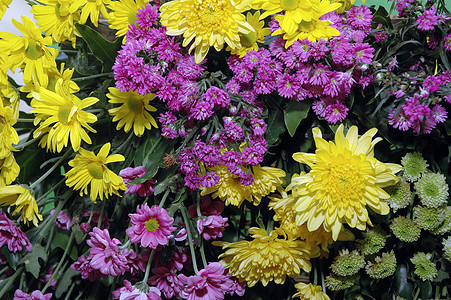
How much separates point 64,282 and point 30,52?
1.44ft

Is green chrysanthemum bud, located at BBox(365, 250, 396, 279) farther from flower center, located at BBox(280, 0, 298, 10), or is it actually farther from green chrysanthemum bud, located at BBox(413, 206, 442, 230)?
flower center, located at BBox(280, 0, 298, 10)

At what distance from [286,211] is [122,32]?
42 centimetres

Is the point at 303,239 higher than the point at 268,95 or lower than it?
lower

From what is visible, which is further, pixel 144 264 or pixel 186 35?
pixel 144 264

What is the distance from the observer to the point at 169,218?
74 cm

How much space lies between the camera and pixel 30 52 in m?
0.83

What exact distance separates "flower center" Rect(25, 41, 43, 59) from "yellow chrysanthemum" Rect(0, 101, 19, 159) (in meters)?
0.10

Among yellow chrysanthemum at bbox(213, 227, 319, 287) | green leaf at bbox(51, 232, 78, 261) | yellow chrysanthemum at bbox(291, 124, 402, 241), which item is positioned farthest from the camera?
green leaf at bbox(51, 232, 78, 261)

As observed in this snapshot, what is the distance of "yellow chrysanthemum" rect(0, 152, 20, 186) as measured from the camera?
0.85 meters

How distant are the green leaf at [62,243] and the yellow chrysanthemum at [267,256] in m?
0.30

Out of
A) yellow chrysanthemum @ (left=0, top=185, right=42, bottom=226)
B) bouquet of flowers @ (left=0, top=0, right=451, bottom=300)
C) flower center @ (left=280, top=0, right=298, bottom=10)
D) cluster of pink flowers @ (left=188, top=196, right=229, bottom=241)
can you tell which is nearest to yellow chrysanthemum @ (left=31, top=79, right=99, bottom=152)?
bouquet of flowers @ (left=0, top=0, right=451, bottom=300)

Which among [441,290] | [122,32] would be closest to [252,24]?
[122,32]

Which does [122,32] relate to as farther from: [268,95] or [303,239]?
[303,239]

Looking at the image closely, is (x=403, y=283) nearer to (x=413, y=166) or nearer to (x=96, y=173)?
(x=413, y=166)
